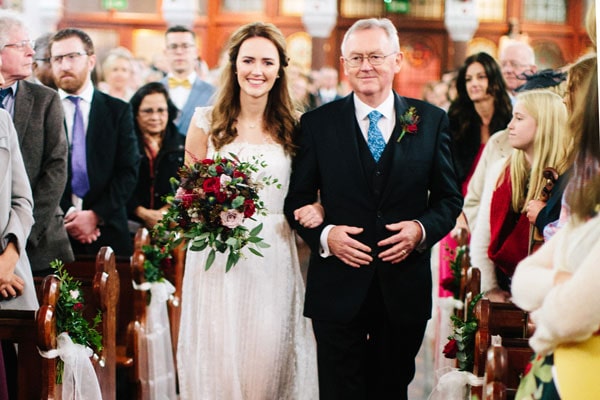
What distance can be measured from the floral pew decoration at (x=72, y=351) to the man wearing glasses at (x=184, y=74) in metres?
3.94

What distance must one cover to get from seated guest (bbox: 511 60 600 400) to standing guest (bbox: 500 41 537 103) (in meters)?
4.48

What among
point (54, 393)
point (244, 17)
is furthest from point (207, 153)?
point (244, 17)

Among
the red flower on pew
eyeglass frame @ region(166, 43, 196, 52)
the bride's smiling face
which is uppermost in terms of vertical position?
eyeglass frame @ region(166, 43, 196, 52)

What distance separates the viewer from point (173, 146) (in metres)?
6.96

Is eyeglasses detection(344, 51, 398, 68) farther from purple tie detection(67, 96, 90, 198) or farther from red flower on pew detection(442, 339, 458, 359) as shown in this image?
purple tie detection(67, 96, 90, 198)

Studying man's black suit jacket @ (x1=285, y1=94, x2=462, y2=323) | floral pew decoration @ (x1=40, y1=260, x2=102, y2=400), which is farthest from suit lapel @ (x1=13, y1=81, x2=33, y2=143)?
man's black suit jacket @ (x1=285, y1=94, x2=462, y2=323)

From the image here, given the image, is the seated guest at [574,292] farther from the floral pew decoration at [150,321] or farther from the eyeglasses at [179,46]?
the eyeglasses at [179,46]

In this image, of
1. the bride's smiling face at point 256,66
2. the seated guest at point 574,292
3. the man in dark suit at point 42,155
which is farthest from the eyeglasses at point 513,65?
the seated guest at point 574,292

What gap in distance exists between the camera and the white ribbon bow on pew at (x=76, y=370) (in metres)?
4.06

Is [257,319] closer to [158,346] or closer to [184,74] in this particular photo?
[158,346]

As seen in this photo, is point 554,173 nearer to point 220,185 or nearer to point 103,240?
point 220,185

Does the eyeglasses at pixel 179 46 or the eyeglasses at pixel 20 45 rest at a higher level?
the eyeglasses at pixel 179 46

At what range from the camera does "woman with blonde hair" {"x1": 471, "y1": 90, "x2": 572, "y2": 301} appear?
4.75 meters

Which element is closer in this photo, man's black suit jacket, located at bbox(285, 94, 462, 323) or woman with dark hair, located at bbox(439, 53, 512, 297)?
man's black suit jacket, located at bbox(285, 94, 462, 323)
